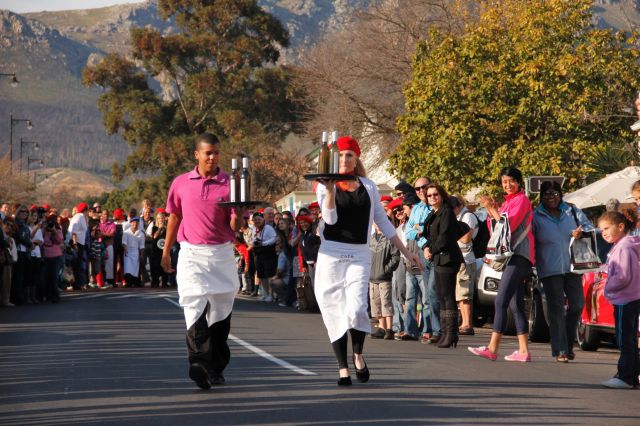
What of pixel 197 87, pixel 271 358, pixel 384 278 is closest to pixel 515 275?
pixel 271 358

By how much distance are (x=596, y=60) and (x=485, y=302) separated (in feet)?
50.0

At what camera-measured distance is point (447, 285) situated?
15.0 metres

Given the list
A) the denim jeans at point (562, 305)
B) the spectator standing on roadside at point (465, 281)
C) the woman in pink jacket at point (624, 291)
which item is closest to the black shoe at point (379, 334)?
the spectator standing on roadside at point (465, 281)

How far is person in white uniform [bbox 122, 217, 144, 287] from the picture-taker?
32.9m

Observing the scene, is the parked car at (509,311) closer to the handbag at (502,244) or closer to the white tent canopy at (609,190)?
the handbag at (502,244)

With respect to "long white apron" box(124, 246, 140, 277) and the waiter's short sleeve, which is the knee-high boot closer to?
the waiter's short sleeve

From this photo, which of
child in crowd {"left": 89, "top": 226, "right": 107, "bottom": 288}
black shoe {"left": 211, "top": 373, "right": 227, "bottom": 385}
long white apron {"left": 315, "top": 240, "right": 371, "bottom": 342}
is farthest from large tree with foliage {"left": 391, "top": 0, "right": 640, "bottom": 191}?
black shoe {"left": 211, "top": 373, "right": 227, "bottom": 385}

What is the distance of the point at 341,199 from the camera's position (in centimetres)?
1072

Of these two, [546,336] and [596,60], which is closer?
[546,336]

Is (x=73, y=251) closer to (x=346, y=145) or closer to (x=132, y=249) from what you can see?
(x=132, y=249)

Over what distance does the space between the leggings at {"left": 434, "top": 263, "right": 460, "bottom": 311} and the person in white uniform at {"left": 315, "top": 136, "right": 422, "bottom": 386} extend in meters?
4.37

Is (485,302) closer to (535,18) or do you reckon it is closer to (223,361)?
(223,361)

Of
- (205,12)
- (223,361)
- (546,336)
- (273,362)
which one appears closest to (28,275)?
(546,336)

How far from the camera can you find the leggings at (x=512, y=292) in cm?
1321
